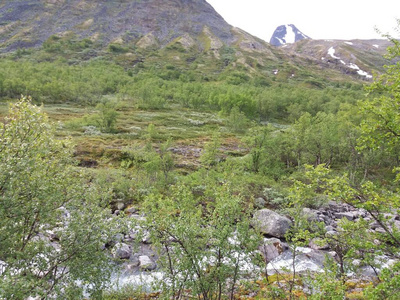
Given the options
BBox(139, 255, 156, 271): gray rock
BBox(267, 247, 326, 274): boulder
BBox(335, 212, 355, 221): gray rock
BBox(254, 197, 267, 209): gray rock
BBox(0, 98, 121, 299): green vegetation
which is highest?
BBox(0, 98, 121, 299): green vegetation

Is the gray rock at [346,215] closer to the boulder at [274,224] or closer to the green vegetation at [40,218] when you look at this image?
the boulder at [274,224]

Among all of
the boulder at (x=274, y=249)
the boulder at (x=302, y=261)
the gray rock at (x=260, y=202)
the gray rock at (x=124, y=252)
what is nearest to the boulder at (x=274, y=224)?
the boulder at (x=274, y=249)

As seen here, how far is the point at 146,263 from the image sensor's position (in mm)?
15656

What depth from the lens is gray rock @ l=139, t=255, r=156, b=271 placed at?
15.3 meters

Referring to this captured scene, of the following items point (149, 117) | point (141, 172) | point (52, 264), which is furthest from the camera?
point (149, 117)

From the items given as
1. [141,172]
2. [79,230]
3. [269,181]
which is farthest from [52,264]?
[269,181]

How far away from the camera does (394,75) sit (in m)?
10.4

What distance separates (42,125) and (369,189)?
1216cm

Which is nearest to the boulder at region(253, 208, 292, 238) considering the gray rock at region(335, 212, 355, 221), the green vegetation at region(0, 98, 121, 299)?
the gray rock at region(335, 212, 355, 221)

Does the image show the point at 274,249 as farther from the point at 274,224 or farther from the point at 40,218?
the point at 40,218

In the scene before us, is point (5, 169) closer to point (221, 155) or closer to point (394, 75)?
point (394, 75)

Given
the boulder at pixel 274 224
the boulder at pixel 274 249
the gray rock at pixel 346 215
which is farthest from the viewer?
the gray rock at pixel 346 215

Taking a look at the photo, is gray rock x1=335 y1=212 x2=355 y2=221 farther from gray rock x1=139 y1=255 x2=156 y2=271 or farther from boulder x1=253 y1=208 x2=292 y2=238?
gray rock x1=139 y1=255 x2=156 y2=271

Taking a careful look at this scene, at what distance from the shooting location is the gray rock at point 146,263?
15.3 meters
